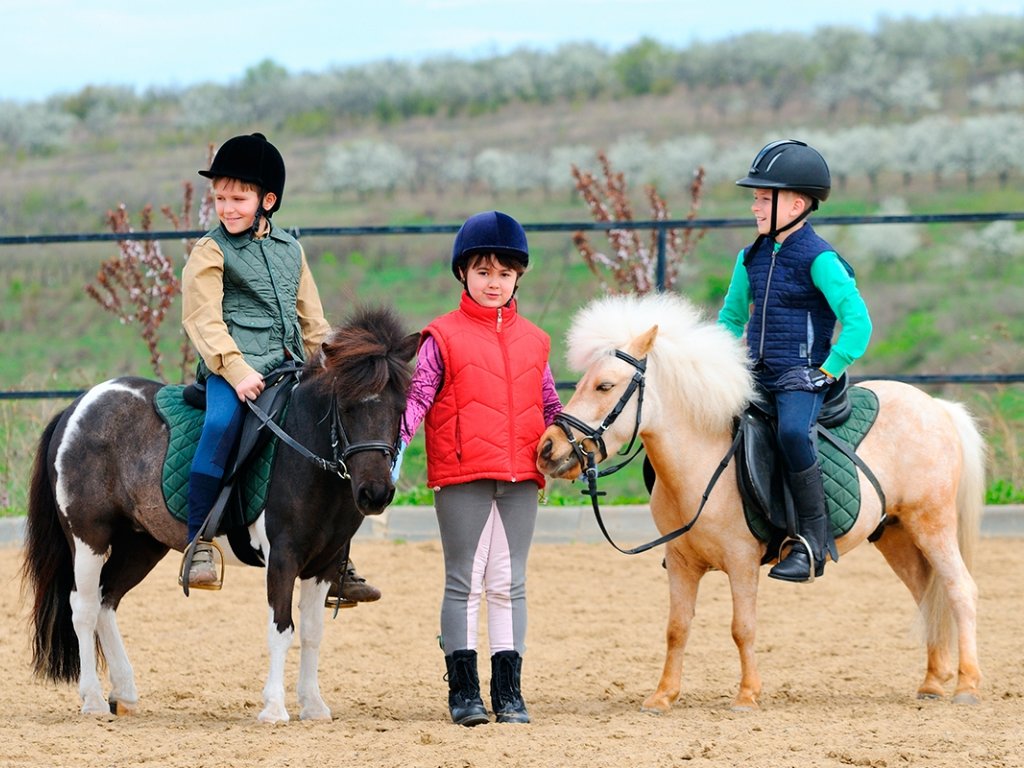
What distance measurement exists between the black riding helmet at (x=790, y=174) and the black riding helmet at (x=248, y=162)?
1760 millimetres

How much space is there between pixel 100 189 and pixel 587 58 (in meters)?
18.3

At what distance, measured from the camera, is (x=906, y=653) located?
20.5 ft

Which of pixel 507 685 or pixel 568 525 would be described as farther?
pixel 568 525

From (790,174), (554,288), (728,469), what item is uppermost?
(790,174)

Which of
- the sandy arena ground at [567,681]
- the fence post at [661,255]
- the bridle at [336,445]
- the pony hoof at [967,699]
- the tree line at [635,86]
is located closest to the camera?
the sandy arena ground at [567,681]

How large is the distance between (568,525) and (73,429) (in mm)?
3900

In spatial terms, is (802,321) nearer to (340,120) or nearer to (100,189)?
(100,189)

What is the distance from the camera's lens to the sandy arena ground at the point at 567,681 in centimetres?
425

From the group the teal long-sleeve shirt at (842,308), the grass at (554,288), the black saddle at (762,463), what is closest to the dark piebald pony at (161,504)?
the black saddle at (762,463)

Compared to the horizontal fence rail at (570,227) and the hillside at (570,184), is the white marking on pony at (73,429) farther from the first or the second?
the hillside at (570,184)

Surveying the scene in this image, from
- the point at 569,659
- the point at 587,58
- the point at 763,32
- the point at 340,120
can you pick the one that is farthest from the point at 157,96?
the point at 569,659

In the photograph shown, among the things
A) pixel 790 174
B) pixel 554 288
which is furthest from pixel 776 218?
pixel 554 288

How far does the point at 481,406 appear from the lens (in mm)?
4695

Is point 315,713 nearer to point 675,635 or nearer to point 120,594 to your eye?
point 120,594
